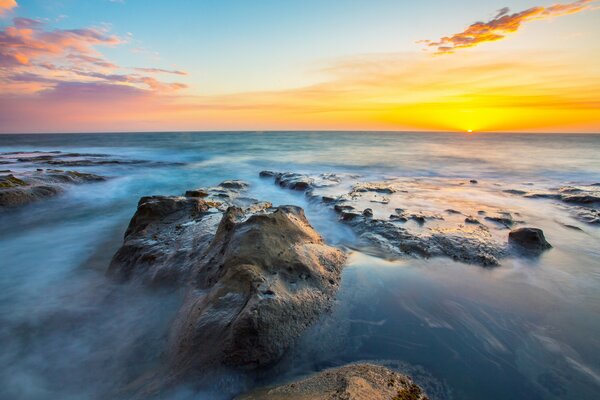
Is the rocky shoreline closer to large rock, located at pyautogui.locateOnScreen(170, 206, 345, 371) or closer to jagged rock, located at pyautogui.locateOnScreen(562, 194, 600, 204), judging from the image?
large rock, located at pyautogui.locateOnScreen(170, 206, 345, 371)

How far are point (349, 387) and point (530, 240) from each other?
5.79 metres

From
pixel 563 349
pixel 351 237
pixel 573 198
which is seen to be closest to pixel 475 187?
pixel 573 198

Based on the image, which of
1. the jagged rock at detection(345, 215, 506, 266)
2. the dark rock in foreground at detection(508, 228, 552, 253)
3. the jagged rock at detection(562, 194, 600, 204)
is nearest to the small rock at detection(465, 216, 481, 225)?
the jagged rock at detection(345, 215, 506, 266)

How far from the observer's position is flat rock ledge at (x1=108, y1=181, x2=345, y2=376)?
3049mm

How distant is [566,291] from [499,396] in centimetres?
297

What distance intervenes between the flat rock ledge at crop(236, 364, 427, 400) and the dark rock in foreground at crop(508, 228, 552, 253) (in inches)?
194

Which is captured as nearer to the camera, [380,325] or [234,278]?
[234,278]

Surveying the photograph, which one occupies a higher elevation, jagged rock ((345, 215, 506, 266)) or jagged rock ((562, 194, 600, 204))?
jagged rock ((345, 215, 506, 266))

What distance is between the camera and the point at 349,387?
252 centimetres

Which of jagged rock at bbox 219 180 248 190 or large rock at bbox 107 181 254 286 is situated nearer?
large rock at bbox 107 181 254 286

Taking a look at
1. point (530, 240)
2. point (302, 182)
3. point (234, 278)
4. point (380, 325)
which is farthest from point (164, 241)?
→ point (302, 182)

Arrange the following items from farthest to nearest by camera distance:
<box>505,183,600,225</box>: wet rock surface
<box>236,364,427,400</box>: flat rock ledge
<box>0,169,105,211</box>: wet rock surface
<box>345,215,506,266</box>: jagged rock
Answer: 1. <box>0,169,105,211</box>: wet rock surface
2. <box>505,183,600,225</box>: wet rock surface
3. <box>345,215,506,266</box>: jagged rock
4. <box>236,364,427,400</box>: flat rock ledge

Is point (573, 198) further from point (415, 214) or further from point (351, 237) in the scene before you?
point (351, 237)

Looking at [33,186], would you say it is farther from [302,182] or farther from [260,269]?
[260,269]
